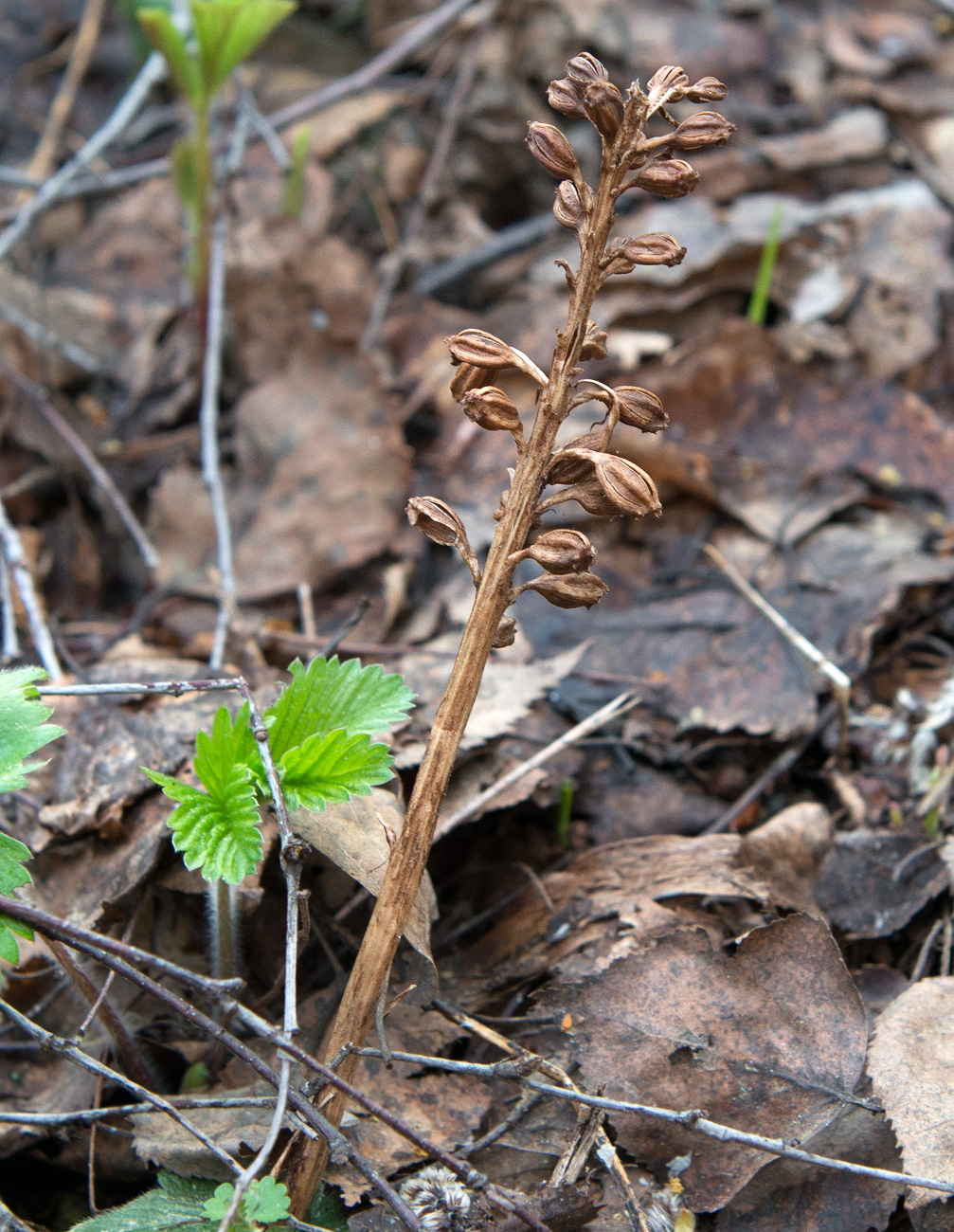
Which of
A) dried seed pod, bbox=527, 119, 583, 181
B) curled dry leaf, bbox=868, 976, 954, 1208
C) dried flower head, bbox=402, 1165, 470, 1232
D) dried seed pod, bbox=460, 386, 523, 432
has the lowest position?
dried flower head, bbox=402, 1165, 470, 1232

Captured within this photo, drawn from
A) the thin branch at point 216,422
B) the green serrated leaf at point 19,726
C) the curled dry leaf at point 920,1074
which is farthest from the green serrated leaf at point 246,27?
the curled dry leaf at point 920,1074

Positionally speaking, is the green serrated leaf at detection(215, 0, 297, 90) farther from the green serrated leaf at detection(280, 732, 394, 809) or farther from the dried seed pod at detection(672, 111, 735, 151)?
the green serrated leaf at detection(280, 732, 394, 809)

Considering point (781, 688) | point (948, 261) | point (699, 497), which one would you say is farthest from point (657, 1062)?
point (948, 261)

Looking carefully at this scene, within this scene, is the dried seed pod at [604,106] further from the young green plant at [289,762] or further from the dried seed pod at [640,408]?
the young green plant at [289,762]

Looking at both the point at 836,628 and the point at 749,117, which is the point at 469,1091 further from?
the point at 749,117

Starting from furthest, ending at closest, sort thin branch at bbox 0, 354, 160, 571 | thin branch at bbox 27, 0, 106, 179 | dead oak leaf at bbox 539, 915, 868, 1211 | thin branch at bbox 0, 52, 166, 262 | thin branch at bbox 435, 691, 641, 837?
thin branch at bbox 27, 0, 106, 179, thin branch at bbox 0, 52, 166, 262, thin branch at bbox 0, 354, 160, 571, thin branch at bbox 435, 691, 641, 837, dead oak leaf at bbox 539, 915, 868, 1211

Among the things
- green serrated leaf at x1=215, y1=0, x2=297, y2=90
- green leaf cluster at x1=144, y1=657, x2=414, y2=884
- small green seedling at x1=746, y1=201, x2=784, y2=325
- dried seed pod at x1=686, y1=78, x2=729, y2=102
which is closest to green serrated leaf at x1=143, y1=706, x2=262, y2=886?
green leaf cluster at x1=144, y1=657, x2=414, y2=884

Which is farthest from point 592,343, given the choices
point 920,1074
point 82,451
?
point 82,451
